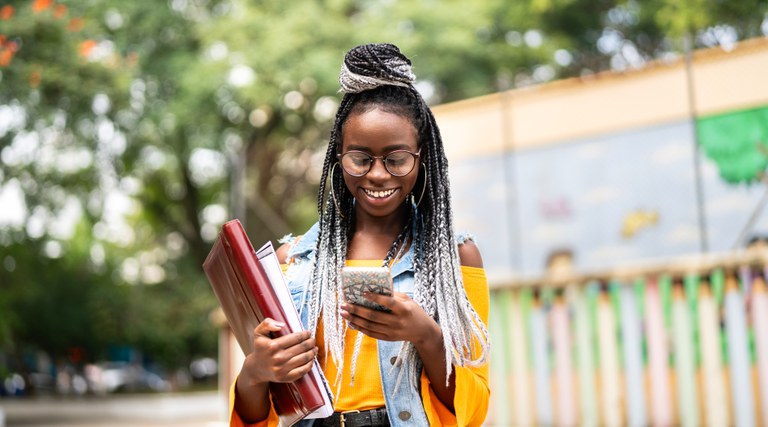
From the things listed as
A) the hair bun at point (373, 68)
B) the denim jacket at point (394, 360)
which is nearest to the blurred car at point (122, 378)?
the denim jacket at point (394, 360)

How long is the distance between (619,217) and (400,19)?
7.79 m

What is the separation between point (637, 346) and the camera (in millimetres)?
5996

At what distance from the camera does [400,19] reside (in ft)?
50.8

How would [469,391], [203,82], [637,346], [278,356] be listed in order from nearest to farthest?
[278,356] < [469,391] < [637,346] < [203,82]

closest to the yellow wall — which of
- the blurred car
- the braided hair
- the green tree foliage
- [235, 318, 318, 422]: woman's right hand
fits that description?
the green tree foliage

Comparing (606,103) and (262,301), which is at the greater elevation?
(606,103)

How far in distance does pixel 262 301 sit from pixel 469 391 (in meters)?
0.50

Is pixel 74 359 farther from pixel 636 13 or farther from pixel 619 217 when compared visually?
pixel 619 217

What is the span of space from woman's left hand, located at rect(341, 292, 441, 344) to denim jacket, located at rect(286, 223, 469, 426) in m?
0.19

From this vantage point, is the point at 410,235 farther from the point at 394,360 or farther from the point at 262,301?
the point at 262,301

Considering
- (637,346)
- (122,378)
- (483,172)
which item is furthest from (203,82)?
(122,378)

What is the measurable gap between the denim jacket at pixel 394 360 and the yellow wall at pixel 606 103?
6.29 m

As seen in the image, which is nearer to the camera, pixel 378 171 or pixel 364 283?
pixel 364 283

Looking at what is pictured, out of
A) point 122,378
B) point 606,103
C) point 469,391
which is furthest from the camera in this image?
point 122,378
